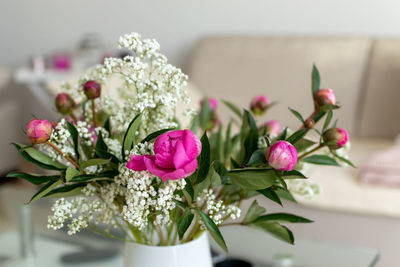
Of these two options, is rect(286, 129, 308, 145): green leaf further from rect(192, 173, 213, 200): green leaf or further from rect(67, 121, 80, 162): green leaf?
rect(67, 121, 80, 162): green leaf

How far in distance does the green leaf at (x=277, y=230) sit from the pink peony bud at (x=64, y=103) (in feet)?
1.04

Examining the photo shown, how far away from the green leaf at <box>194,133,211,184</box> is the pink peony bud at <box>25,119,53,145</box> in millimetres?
178

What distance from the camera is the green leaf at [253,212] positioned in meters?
0.74

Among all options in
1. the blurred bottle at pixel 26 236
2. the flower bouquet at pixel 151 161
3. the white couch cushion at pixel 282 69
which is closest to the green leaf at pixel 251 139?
the flower bouquet at pixel 151 161

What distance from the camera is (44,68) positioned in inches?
114

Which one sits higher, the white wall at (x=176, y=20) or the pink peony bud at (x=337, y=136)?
the pink peony bud at (x=337, y=136)

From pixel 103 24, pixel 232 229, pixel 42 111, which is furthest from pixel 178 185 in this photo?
pixel 42 111

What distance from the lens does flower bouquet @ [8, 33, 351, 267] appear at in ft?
1.94

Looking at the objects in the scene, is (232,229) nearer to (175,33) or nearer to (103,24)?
(175,33)

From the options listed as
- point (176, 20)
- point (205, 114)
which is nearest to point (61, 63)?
point (176, 20)

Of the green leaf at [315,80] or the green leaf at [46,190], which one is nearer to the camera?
the green leaf at [46,190]

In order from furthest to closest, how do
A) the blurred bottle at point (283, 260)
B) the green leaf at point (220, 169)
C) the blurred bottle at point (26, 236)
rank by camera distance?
1. the blurred bottle at point (26, 236)
2. the blurred bottle at point (283, 260)
3. the green leaf at point (220, 169)

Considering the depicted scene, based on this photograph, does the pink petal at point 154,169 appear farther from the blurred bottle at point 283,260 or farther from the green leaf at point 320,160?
the blurred bottle at point 283,260

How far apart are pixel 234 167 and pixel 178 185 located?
4.7 inches
